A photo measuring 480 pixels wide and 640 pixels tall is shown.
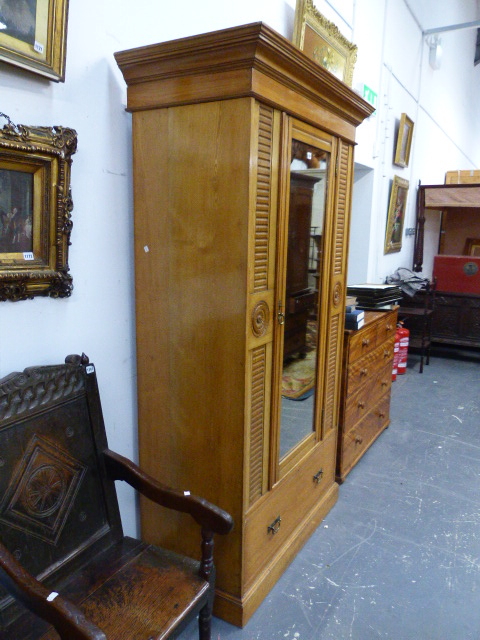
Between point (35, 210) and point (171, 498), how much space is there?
98 cm

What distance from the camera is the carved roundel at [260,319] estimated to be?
163 centimetres

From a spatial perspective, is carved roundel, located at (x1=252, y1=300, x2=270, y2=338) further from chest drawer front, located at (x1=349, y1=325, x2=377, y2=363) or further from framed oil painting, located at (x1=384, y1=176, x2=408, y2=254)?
framed oil painting, located at (x1=384, y1=176, x2=408, y2=254)

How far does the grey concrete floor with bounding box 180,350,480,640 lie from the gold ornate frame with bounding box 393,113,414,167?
2.69 meters

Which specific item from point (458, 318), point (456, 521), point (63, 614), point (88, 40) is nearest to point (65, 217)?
point (88, 40)

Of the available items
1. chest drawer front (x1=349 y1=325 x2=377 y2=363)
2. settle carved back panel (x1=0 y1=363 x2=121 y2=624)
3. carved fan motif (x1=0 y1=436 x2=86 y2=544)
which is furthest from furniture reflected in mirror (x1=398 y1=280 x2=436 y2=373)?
carved fan motif (x1=0 y1=436 x2=86 y2=544)

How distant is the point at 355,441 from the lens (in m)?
2.98

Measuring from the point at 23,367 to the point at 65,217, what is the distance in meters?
0.48

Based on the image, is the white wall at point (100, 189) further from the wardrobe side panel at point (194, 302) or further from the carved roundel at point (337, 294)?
the carved roundel at point (337, 294)

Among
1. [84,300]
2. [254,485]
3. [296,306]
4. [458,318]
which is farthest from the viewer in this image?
[458,318]

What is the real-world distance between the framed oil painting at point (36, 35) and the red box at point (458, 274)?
4934 millimetres

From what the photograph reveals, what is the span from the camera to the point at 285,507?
81.8 inches

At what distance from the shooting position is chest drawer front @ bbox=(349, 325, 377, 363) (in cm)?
270

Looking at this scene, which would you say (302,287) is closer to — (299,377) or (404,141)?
(299,377)

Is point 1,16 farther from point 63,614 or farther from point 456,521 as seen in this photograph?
point 456,521
